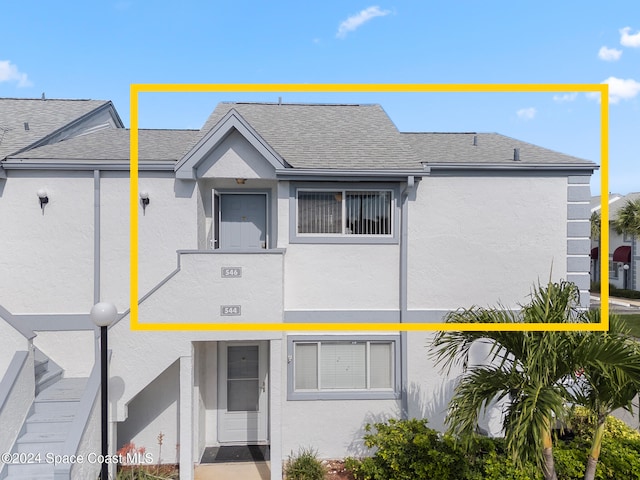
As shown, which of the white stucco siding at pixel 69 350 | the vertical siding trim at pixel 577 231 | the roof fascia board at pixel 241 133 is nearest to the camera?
the roof fascia board at pixel 241 133

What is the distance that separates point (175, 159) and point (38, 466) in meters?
6.41

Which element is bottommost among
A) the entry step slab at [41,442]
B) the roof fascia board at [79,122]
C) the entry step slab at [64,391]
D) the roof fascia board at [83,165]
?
the entry step slab at [41,442]

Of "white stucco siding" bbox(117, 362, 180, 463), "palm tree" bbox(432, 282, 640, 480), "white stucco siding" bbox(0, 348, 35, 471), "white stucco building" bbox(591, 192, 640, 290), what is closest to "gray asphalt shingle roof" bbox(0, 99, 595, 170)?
"palm tree" bbox(432, 282, 640, 480)

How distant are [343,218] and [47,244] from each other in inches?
271

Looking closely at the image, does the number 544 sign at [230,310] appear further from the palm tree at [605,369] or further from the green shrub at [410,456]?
the palm tree at [605,369]

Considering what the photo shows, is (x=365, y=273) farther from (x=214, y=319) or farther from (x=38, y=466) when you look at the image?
(x=38, y=466)

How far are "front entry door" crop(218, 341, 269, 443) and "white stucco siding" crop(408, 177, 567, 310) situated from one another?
4262 millimetres

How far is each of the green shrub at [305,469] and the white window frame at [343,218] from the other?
464 centimetres

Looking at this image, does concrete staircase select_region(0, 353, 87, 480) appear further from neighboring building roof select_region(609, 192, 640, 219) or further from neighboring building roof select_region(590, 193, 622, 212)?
neighboring building roof select_region(590, 193, 622, 212)

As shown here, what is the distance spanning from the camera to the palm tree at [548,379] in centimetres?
506

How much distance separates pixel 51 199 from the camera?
904 centimetres

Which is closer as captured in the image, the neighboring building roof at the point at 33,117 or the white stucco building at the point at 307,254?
the white stucco building at the point at 307,254

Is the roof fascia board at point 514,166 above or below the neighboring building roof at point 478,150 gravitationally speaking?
below

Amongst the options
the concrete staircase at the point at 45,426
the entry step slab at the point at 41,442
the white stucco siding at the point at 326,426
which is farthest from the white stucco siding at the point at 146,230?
the white stucco siding at the point at 326,426
